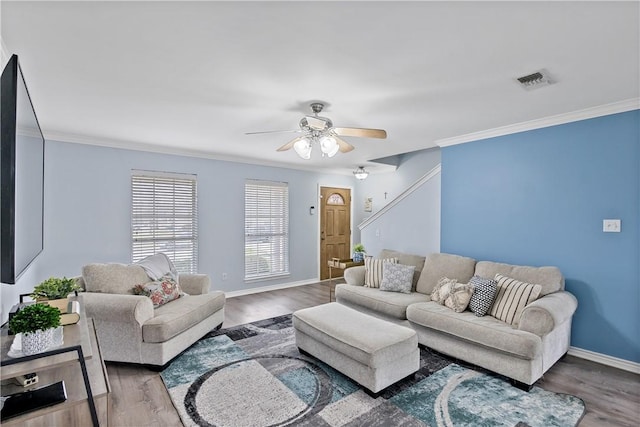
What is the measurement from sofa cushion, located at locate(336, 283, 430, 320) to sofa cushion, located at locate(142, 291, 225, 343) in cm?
154

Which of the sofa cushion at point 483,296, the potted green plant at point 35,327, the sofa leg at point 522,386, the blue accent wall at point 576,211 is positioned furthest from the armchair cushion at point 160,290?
the blue accent wall at point 576,211


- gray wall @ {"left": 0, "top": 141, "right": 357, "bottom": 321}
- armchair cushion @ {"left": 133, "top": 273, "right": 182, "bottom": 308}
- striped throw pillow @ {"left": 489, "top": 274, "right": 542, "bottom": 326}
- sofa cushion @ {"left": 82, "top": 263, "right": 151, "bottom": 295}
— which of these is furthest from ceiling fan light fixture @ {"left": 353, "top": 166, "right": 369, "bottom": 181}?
sofa cushion @ {"left": 82, "top": 263, "right": 151, "bottom": 295}

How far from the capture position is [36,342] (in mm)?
1445

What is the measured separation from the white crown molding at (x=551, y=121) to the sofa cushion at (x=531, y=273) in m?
1.49

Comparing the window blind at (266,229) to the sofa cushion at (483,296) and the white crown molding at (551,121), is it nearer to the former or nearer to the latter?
the white crown molding at (551,121)

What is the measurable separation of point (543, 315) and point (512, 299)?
0.41 meters

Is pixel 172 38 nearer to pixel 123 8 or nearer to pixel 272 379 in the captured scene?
pixel 123 8

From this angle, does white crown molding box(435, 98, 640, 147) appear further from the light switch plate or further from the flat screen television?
the flat screen television

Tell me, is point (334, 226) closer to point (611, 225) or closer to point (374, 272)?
point (374, 272)

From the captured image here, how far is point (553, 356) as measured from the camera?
2.77 meters

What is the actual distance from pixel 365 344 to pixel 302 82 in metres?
2.03

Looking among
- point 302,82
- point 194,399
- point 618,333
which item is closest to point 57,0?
point 302,82

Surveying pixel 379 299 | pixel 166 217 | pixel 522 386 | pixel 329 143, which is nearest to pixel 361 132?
pixel 329 143

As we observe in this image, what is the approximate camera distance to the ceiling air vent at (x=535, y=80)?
7.33 ft
